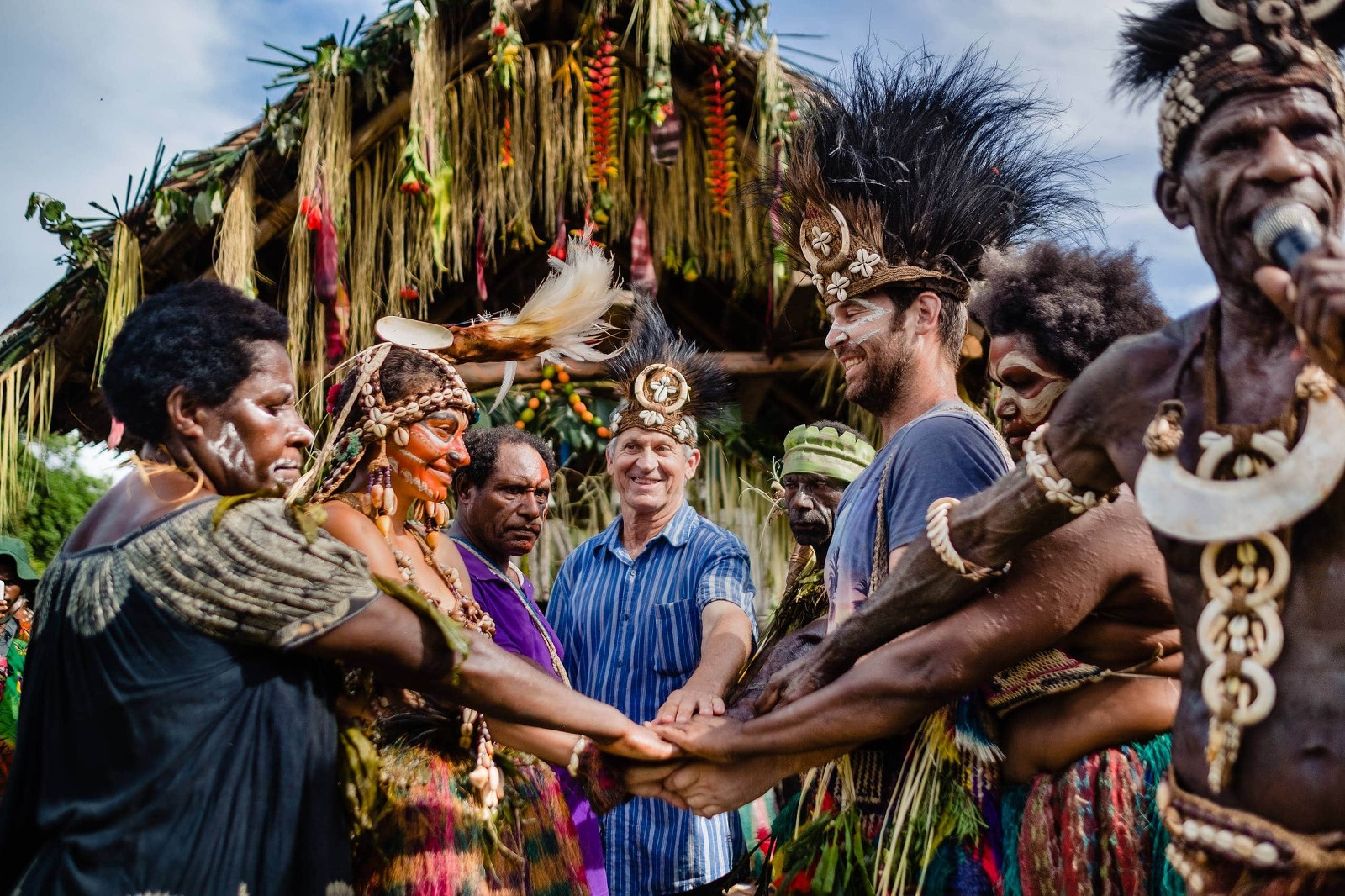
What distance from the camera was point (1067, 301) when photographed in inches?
134

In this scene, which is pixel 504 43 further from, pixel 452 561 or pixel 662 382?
pixel 452 561

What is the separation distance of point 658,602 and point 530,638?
0.84 metres

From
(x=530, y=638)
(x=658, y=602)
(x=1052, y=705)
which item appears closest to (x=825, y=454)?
(x=658, y=602)

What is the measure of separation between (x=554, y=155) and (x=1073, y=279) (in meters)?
4.70

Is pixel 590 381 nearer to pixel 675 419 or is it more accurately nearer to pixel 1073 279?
pixel 675 419

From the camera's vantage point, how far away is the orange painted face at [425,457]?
146 inches

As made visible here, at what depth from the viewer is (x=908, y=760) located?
10.6 feet

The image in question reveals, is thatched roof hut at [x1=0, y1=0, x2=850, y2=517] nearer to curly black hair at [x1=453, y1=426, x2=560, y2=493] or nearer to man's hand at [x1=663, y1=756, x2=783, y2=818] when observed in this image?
curly black hair at [x1=453, y1=426, x2=560, y2=493]

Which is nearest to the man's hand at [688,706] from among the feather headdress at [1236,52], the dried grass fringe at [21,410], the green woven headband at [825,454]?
the green woven headband at [825,454]

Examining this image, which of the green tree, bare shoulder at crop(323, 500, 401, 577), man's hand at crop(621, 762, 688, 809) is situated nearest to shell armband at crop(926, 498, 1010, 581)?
man's hand at crop(621, 762, 688, 809)

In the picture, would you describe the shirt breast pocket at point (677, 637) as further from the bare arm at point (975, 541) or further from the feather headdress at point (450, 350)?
the bare arm at point (975, 541)

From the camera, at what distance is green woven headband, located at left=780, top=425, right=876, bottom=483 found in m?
5.47

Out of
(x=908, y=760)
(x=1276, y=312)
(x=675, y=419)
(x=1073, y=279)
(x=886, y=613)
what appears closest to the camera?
(x=1276, y=312)

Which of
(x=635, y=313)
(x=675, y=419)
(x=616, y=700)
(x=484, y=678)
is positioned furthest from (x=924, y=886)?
(x=635, y=313)
